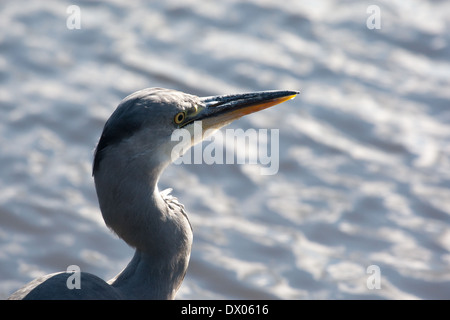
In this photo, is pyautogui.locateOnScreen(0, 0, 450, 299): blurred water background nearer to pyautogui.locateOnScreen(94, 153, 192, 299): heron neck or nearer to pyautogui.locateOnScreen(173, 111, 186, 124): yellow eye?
pyautogui.locateOnScreen(94, 153, 192, 299): heron neck

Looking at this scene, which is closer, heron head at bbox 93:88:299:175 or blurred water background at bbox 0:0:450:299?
heron head at bbox 93:88:299:175

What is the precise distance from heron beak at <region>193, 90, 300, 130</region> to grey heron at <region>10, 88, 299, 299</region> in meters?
0.21

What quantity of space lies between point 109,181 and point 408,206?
371cm

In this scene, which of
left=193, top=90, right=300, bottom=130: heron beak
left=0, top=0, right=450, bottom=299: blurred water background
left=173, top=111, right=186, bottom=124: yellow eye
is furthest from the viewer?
left=0, top=0, right=450, bottom=299: blurred water background

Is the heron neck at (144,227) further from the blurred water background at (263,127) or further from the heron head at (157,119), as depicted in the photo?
the blurred water background at (263,127)

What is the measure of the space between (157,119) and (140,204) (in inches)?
20.1

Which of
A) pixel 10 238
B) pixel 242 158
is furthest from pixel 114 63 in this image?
pixel 10 238

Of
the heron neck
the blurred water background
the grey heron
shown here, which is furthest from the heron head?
the blurred water background

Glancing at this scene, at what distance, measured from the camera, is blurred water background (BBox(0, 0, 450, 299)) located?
6.95 meters

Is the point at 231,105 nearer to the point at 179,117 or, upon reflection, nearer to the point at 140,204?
the point at 179,117

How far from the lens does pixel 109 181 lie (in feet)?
15.1

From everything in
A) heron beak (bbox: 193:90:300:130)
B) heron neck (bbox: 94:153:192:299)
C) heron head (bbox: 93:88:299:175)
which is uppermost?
heron beak (bbox: 193:90:300:130)

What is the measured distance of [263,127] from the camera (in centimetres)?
835

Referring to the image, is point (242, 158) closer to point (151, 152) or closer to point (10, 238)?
point (10, 238)
